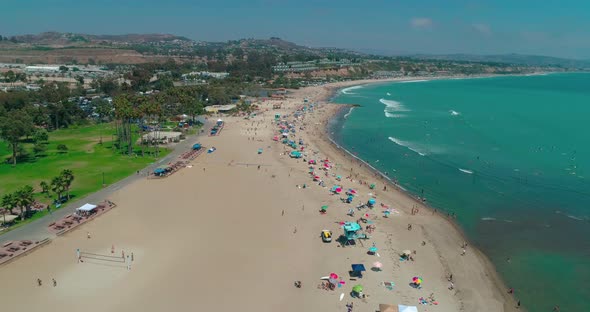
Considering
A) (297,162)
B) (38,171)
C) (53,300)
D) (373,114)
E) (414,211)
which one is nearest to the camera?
(53,300)

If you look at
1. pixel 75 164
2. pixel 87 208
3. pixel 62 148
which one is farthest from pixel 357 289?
pixel 62 148

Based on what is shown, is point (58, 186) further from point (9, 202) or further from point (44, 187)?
point (9, 202)

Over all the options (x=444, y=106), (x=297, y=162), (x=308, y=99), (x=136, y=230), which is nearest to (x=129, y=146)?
(x=297, y=162)

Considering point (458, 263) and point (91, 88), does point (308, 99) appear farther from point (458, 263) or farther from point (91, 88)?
point (458, 263)

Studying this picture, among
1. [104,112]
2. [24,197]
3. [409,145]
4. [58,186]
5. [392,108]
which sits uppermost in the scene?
[392,108]

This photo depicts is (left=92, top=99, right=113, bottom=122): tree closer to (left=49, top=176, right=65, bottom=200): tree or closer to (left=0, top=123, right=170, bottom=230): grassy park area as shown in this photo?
Result: (left=0, top=123, right=170, bottom=230): grassy park area

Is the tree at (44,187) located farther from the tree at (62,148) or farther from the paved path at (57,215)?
the tree at (62,148)
